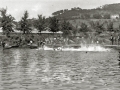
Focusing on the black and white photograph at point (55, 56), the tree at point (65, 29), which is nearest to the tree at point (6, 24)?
the black and white photograph at point (55, 56)

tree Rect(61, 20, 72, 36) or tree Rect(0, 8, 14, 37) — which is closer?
tree Rect(0, 8, 14, 37)

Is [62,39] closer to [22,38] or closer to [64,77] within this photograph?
[22,38]

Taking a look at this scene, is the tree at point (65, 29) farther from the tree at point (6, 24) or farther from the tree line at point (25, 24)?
the tree at point (6, 24)

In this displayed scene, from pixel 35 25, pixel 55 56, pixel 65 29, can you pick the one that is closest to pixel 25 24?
pixel 35 25

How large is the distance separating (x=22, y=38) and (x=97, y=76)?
96375 millimetres

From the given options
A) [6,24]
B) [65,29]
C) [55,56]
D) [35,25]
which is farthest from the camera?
[65,29]

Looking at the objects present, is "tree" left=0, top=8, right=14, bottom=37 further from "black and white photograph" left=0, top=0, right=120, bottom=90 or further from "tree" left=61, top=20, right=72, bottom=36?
"tree" left=61, top=20, right=72, bottom=36

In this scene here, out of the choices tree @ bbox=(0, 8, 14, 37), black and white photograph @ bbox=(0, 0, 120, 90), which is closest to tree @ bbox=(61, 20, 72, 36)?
black and white photograph @ bbox=(0, 0, 120, 90)

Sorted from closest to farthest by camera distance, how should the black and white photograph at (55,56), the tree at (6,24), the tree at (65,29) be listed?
1. the black and white photograph at (55,56)
2. the tree at (6,24)
3. the tree at (65,29)

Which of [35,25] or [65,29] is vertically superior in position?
[35,25]

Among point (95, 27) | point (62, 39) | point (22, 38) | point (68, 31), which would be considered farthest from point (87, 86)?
point (95, 27)

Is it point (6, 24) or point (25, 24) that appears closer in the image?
point (6, 24)

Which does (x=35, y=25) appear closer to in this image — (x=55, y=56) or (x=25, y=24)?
(x=25, y=24)

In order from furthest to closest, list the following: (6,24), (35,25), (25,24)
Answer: (35,25) < (25,24) < (6,24)
